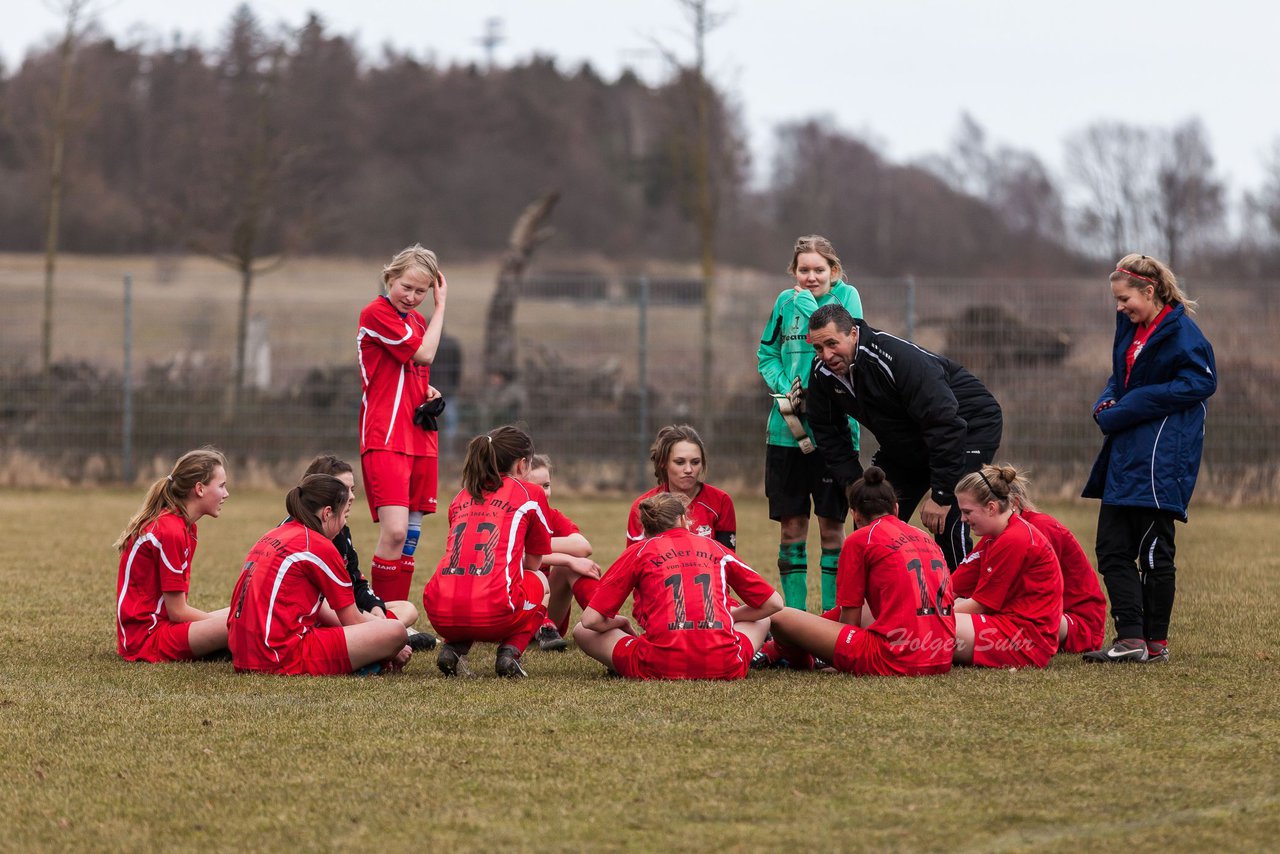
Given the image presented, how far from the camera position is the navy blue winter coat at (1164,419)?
6.29 m

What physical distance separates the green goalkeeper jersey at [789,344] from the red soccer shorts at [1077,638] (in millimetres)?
1326

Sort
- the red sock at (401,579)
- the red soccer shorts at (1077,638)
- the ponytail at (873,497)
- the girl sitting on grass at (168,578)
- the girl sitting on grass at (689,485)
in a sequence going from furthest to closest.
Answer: the red sock at (401,579), the girl sitting on grass at (689,485), the red soccer shorts at (1077,638), the girl sitting on grass at (168,578), the ponytail at (873,497)

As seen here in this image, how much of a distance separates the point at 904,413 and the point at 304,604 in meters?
2.82

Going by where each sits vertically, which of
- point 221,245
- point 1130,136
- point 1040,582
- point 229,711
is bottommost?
point 229,711

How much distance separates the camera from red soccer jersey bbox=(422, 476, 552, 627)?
6008 millimetres

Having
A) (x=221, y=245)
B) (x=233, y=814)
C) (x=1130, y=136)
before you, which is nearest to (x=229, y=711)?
(x=233, y=814)

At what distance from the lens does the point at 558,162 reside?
198ft

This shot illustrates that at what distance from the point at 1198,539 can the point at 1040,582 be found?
631 centimetres

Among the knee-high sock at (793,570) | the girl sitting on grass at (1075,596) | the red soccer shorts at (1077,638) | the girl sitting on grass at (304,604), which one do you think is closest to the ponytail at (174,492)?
the girl sitting on grass at (304,604)

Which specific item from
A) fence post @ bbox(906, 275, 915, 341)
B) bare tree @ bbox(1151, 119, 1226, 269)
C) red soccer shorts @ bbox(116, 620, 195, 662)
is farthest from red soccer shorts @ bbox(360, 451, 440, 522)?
bare tree @ bbox(1151, 119, 1226, 269)

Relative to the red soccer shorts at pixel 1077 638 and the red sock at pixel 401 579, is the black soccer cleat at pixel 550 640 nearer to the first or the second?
the red sock at pixel 401 579

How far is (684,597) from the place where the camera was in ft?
19.1

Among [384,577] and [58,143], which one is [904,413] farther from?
[58,143]

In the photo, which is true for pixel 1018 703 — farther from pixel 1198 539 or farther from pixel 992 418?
pixel 1198 539
